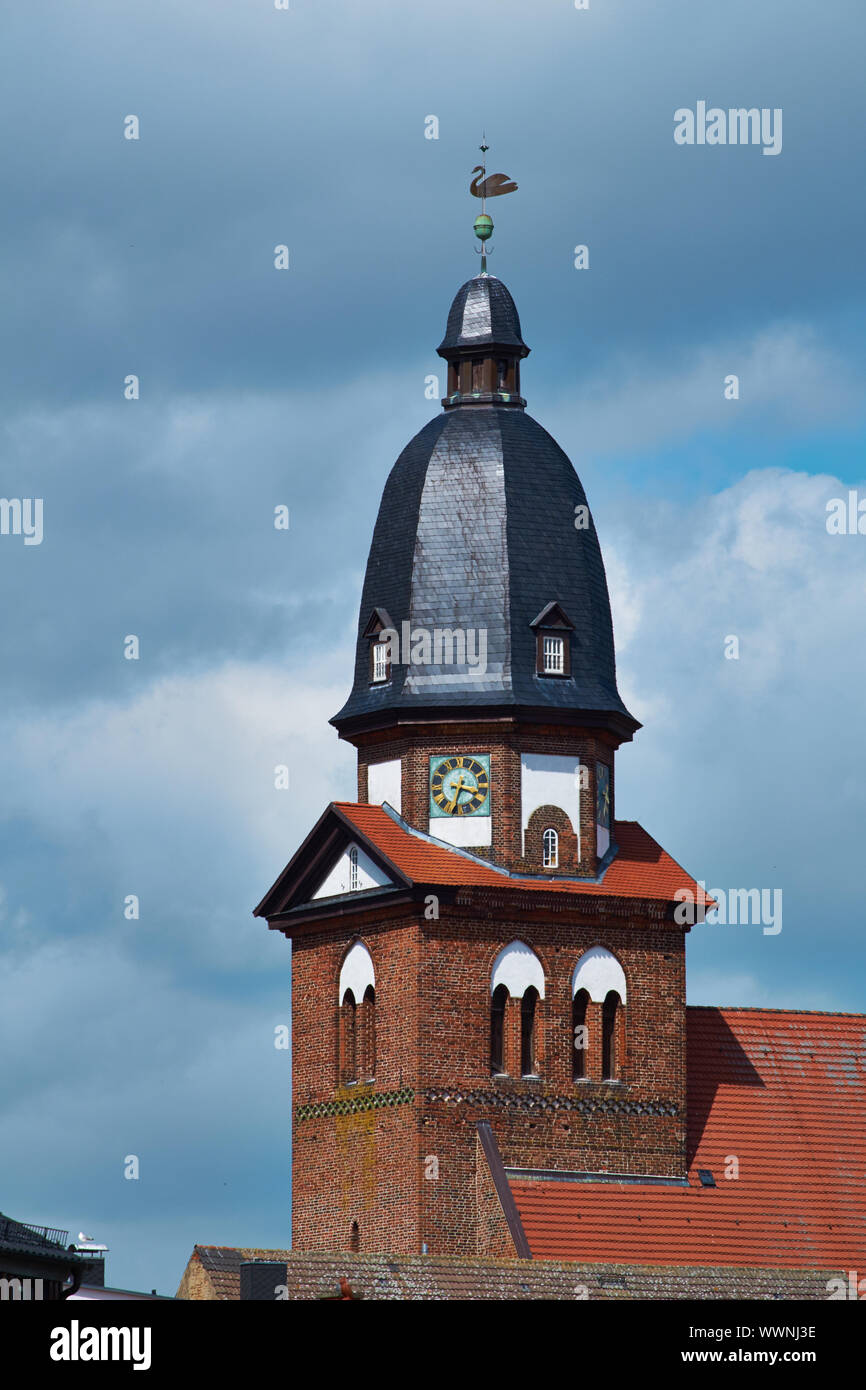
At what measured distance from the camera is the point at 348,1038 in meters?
66.8

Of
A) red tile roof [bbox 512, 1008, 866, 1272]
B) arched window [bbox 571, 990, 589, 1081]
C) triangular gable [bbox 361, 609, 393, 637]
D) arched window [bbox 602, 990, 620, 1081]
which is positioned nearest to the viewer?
red tile roof [bbox 512, 1008, 866, 1272]

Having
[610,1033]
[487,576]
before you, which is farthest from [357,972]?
[487,576]

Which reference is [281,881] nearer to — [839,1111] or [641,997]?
[641,997]

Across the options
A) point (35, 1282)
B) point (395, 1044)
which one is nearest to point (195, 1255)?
point (35, 1282)

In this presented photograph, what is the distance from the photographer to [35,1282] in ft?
186

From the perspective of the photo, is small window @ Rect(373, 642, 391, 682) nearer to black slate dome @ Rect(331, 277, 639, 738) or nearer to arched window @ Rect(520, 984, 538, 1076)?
black slate dome @ Rect(331, 277, 639, 738)

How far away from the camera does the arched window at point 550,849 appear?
6638 centimetres

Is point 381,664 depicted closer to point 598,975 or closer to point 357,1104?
point 598,975

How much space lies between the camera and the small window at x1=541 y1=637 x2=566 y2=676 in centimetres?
6700

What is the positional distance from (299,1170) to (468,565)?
11802mm

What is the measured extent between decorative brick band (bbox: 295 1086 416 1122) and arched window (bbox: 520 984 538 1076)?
7.73 ft

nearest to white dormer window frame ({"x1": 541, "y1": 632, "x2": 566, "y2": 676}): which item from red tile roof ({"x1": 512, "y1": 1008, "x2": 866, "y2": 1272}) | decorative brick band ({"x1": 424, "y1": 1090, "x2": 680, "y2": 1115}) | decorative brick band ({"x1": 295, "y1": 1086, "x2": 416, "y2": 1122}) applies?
decorative brick band ({"x1": 424, "y1": 1090, "x2": 680, "y2": 1115})

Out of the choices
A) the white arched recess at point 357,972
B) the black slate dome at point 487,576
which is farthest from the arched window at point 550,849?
the white arched recess at point 357,972

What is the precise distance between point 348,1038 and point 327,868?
321 cm
